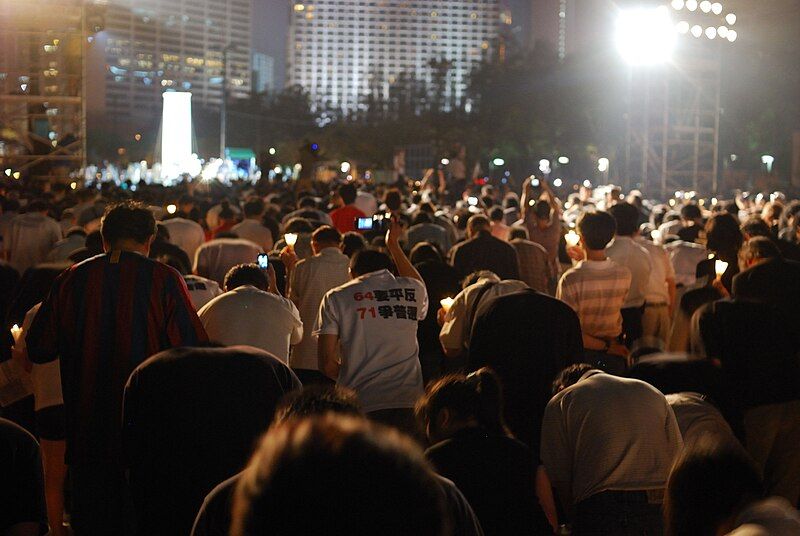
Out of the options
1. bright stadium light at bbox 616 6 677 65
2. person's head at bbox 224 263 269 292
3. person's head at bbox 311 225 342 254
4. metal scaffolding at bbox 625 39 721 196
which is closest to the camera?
person's head at bbox 224 263 269 292

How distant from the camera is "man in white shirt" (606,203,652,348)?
9.77 meters

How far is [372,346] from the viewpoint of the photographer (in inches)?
263

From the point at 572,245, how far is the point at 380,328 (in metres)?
2.37

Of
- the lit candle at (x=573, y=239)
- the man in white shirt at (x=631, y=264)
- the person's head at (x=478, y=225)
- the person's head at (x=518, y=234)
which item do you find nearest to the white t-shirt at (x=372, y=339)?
the lit candle at (x=573, y=239)

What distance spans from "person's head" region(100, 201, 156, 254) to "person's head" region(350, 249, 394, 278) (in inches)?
68.7

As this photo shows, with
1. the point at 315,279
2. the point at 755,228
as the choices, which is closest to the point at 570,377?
the point at 315,279

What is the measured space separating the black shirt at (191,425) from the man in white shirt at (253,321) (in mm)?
2158

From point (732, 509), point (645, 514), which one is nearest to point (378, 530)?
point (732, 509)

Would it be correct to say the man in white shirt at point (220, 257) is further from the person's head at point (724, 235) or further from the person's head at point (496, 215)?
the person's head at point (496, 215)

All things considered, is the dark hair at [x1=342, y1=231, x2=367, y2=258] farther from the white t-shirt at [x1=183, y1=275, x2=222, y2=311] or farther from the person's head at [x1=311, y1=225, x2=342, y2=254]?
the white t-shirt at [x1=183, y1=275, x2=222, y2=311]

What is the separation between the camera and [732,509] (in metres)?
3.13

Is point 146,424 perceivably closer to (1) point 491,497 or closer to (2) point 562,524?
(1) point 491,497

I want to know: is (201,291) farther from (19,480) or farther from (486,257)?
(19,480)

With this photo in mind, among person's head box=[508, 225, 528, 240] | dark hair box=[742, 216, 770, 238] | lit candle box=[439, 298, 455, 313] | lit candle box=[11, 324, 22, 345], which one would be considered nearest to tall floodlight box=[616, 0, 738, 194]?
person's head box=[508, 225, 528, 240]
